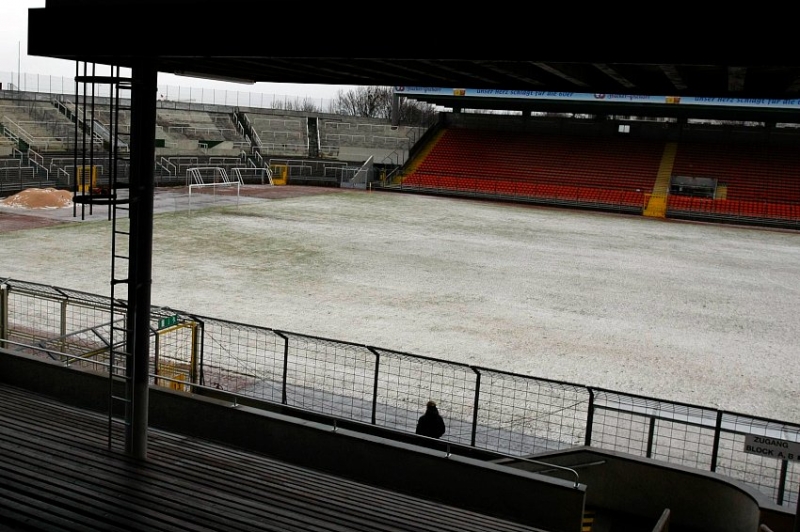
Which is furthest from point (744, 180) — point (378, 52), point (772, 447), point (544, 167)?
point (378, 52)

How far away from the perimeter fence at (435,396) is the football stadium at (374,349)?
0.18 feet

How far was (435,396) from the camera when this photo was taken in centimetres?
1034

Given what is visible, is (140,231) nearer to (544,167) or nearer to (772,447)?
(772,447)

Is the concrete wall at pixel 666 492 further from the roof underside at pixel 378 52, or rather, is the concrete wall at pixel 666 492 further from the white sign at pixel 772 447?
the roof underside at pixel 378 52

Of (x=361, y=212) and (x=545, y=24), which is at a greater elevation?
(x=545, y=24)

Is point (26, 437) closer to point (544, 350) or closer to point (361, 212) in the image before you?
point (544, 350)

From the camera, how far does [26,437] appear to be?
21.3 ft

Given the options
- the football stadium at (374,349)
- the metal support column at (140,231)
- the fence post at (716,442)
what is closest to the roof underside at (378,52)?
the football stadium at (374,349)

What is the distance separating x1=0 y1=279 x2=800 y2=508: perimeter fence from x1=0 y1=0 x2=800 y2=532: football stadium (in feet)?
0.18

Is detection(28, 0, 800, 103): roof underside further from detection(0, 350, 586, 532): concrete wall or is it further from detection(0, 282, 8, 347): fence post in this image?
detection(0, 282, 8, 347): fence post

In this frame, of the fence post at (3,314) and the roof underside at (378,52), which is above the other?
the roof underside at (378,52)

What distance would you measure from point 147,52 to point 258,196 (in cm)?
3304

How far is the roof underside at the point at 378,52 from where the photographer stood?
13.7 feet

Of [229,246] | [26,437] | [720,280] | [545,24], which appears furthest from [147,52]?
[720,280]
